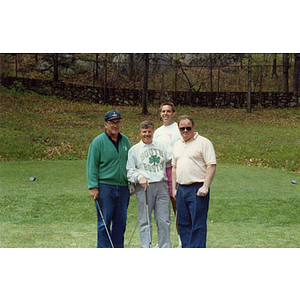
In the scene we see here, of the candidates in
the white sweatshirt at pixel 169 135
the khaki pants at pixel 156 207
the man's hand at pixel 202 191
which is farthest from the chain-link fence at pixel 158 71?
the man's hand at pixel 202 191

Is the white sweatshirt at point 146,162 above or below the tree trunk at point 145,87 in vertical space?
below

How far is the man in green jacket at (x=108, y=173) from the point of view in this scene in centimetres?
323

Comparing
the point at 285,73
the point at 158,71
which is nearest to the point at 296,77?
the point at 285,73

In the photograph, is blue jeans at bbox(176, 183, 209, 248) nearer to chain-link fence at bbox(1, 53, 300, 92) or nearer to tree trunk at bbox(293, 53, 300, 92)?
chain-link fence at bbox(1, 53, 300, 92)

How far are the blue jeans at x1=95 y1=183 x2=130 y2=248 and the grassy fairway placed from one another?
0.87m

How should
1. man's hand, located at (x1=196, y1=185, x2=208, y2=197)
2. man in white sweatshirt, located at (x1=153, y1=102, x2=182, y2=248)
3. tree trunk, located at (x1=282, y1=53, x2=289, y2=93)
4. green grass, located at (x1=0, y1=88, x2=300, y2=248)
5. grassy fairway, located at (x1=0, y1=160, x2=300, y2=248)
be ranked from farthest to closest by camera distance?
tree trunk, located at (x1=282, y1=53, x2=289, y2=93) → green grass, located at (x1=0, y1=88, x2=300, y2=248) → grassy fairway, located at (x1=0, y1=160, x2=300, y2=248) → man in white sweatshirt, located at (x1=153, y1=102, x2=182, y2=248) → man's hand, located at (x1=196, y1=185, x2=208, y2=197)

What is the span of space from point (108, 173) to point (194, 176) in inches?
26.8

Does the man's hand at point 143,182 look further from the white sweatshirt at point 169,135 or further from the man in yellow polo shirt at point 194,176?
the white sweatshirt at point 169,135

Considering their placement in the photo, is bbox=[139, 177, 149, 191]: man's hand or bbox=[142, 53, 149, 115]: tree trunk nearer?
bbox=[139, 177, 149, 191]: man's hand

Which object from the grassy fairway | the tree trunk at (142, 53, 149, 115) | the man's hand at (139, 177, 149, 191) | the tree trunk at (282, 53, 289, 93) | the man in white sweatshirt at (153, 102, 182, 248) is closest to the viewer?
the man's hand at (139, 177, 149, 191)

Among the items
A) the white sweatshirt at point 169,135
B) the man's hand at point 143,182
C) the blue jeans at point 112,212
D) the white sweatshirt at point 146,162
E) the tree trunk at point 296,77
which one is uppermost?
the tree trunk at point 296,77

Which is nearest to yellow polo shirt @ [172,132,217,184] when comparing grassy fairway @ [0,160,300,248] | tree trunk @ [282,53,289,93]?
→ grassy fairway @ [0,160,300,248]

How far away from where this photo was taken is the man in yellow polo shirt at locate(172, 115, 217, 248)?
3.11m

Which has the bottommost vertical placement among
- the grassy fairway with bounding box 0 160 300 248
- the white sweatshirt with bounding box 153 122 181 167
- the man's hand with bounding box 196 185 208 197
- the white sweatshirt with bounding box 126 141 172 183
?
the grassy fairway with bounding box 0 160 300 248
